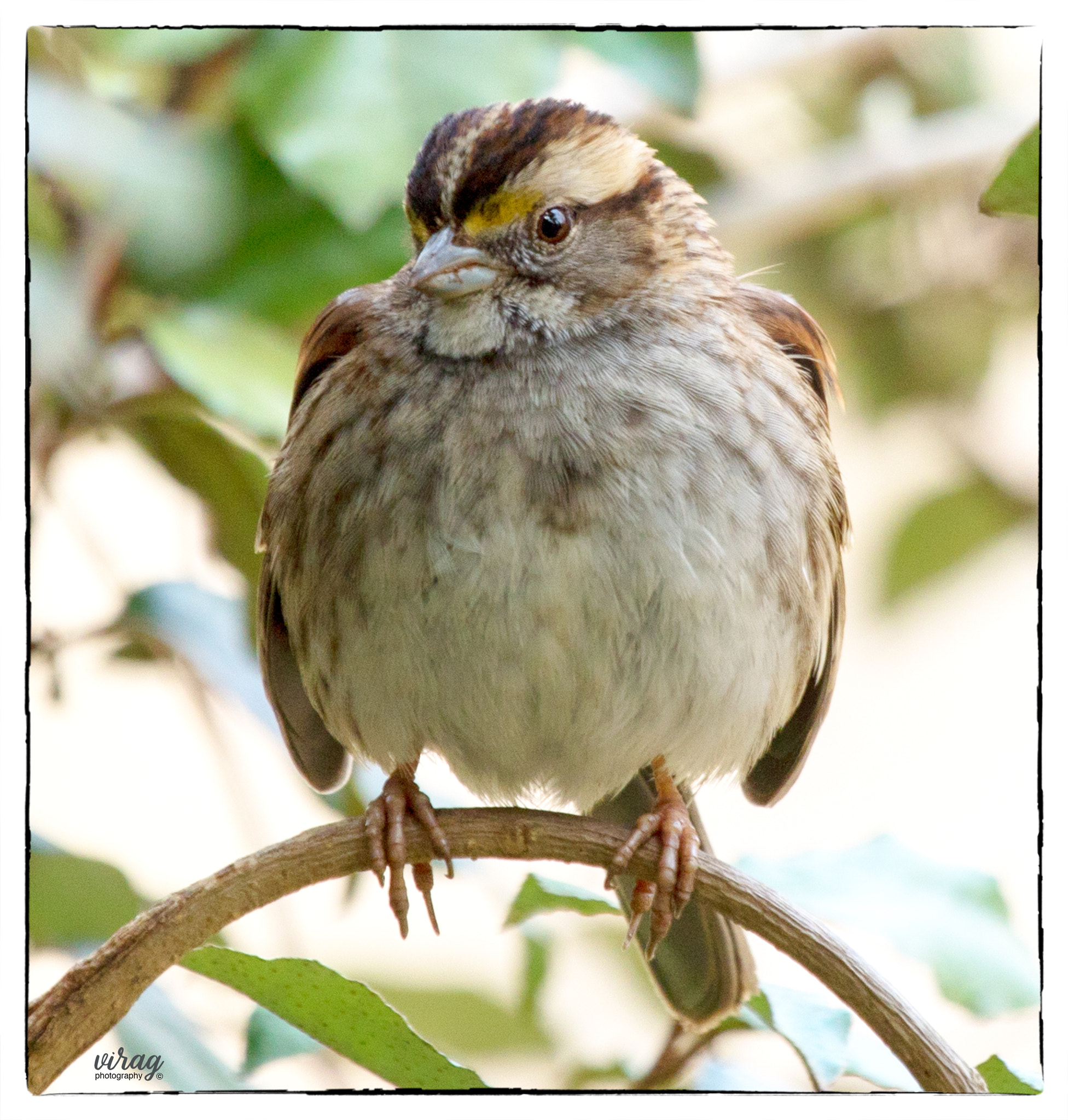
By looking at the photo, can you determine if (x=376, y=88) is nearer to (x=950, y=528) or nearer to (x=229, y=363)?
(x=229, y=363)

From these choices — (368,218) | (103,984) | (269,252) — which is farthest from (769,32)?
(103,984)

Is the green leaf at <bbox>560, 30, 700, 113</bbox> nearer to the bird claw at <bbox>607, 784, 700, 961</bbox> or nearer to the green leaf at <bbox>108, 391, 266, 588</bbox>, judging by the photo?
the green leaf at <bbox>108, 391, 266, 588</bbox>

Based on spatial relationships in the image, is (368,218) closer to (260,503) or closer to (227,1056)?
(260,503)

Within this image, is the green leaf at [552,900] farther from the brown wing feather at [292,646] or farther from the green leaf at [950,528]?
the green leaf at [950,528]

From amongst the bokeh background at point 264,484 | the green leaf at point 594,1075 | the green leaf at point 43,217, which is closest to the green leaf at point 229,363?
the bokeh background at point 264,484

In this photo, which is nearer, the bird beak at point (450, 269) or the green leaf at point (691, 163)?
the bird beak at point (450, 269)

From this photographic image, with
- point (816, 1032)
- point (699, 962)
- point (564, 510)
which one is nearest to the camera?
point (564, 510)

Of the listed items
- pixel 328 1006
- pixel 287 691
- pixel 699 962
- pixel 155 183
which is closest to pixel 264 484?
pixel 287 691
